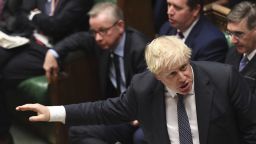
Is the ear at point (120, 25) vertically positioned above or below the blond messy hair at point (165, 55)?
below

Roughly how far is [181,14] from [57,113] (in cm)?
82

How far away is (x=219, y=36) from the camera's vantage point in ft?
7.64

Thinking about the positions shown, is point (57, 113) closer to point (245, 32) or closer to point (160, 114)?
point (160, 114)

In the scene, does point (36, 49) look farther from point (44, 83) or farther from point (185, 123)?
point (185, 123)

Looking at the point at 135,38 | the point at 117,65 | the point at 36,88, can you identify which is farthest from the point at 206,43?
the point at 36,88

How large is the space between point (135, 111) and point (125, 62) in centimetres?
55

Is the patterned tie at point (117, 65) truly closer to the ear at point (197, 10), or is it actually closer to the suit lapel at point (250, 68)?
the ear at point (197, 10)

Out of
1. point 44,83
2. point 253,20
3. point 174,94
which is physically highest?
point 253,20

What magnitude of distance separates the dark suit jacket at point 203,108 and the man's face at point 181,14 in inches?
22.3

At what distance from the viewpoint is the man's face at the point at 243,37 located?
2.11m

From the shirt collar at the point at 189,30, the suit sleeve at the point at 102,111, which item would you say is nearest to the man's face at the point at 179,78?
the suit sleeve at the point at 102,111

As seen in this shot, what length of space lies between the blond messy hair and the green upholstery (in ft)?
3.62

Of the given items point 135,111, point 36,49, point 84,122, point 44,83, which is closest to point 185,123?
point 135,111

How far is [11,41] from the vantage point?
2775 millimetres
